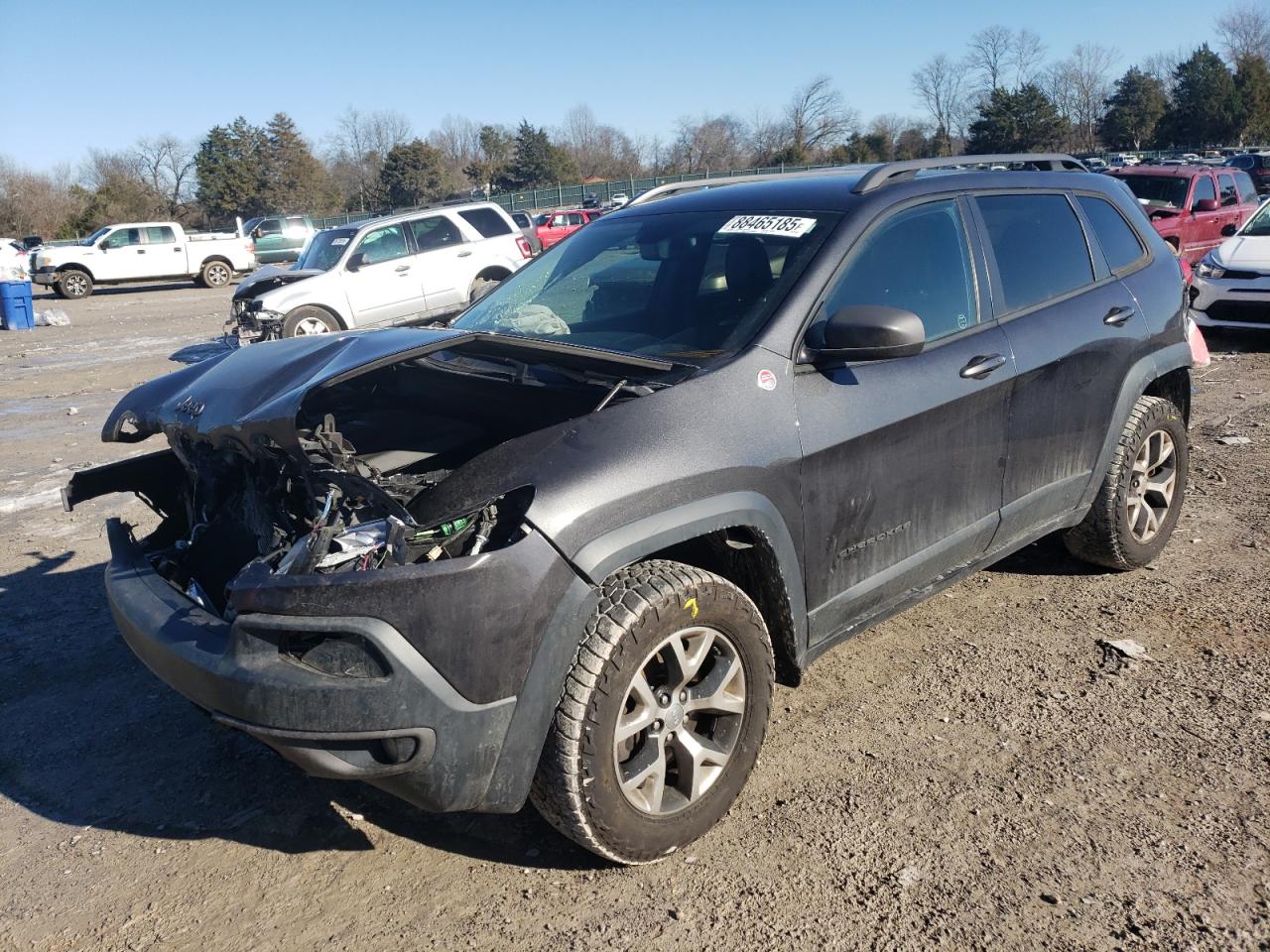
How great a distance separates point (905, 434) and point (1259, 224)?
10.8 meters

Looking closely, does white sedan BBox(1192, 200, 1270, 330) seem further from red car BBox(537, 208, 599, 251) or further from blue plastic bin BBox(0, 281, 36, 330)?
red car BBox(537, 208, 599, 251)

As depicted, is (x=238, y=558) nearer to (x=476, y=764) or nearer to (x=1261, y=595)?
(x=476, y=764)

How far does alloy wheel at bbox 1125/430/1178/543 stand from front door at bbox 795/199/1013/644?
127 cm

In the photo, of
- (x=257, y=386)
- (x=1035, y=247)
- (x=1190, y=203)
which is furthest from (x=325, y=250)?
(x=1190, y=203)

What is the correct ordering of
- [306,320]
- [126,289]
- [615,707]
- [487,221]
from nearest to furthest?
[615,707]
[306,320]
[487,221]
[126,289]

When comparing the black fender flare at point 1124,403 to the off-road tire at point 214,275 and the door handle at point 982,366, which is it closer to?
the door handle at point 982,366

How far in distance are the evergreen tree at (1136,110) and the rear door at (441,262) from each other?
63066 millimetres

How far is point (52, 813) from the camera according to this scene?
10.9 ft

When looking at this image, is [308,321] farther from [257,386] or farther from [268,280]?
[257,386]

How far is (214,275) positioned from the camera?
92.8ft

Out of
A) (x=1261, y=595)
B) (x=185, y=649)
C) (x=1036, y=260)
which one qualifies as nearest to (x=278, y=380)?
(x=185, y=649)

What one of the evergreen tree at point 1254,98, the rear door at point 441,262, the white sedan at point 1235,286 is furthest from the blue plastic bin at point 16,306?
the evergreen tree at point 1254,98

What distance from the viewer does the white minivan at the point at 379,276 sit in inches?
529

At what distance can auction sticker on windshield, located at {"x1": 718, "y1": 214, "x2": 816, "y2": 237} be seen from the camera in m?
3.56
